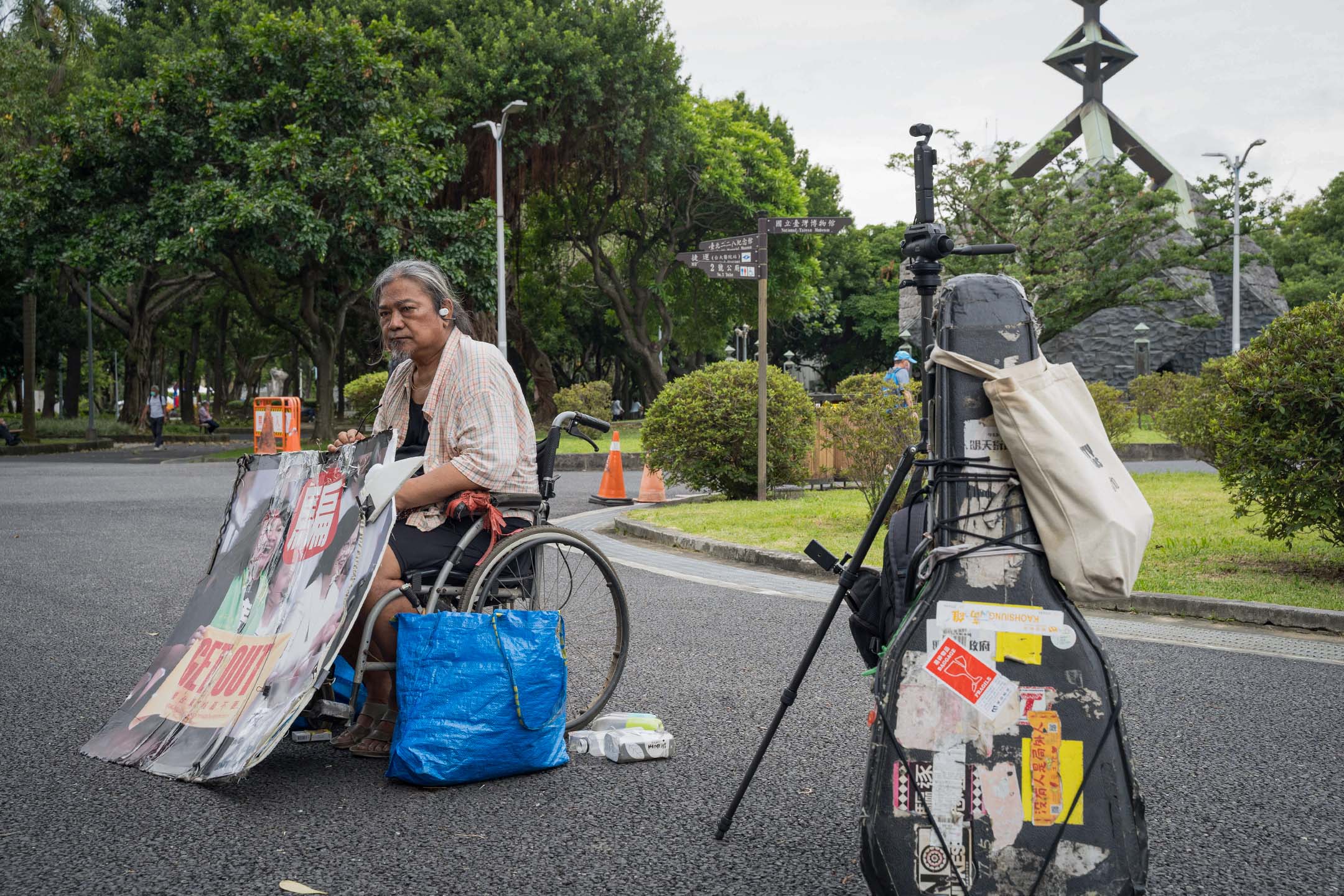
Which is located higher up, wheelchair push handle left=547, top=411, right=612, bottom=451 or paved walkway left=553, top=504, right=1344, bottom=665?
wheelchair push handle left=547, top=411, right=612, bottom=451

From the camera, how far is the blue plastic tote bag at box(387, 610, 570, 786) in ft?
11.2

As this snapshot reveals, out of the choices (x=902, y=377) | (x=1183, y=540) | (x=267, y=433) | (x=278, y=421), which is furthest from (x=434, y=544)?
(x=278, y=421)

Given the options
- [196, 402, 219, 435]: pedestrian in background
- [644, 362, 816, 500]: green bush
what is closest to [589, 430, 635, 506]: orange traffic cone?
[644, 362, 816, 500]: green bush

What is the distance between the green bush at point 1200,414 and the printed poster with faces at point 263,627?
637 cm

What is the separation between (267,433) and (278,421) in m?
0.78

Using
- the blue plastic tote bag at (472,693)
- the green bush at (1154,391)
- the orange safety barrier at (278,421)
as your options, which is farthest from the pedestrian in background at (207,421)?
the blue plastic tote bag at (472,693)

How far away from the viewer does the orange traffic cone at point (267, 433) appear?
21.7 m

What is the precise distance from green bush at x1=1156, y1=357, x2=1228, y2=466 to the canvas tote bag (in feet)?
19.9

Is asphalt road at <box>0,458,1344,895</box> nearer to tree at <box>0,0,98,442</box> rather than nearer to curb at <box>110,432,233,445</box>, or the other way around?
tree at <box>0,0,98,442</box>

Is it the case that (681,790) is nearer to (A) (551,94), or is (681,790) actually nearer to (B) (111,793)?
(B) (111,793)

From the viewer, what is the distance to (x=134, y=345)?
34594 millimetres

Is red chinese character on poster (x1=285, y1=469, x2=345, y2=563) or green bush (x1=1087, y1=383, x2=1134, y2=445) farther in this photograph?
green bush (x1=1087, y1=383, x2=1134, y2=445)

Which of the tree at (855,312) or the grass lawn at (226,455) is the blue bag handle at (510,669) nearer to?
the grass lawn at (226,455)

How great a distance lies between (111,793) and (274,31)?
23.1m
